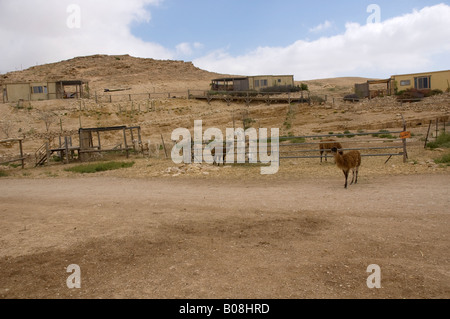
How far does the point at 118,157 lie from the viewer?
23.1m

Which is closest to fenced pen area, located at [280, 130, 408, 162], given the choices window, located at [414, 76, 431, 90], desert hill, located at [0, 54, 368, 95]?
window, located at [414, 76, 431, 90]

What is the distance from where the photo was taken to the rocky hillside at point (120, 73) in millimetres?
63562

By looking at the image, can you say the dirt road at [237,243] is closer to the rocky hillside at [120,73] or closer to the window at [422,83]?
the window at [422,83]

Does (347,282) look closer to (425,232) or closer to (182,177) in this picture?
(425,232)

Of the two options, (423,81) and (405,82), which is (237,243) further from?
(423,81)

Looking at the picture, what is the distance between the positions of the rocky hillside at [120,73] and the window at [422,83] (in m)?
33.5

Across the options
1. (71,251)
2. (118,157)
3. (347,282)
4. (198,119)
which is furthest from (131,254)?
(198,119)

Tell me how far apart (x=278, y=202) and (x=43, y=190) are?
27.4 feet

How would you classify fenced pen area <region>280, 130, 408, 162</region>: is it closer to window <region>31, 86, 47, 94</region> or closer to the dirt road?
the dirt road

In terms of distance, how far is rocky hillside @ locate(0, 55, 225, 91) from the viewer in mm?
63562

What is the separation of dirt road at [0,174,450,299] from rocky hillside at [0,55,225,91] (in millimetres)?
50333

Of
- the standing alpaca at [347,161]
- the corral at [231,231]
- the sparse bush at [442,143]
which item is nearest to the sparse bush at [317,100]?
the sparse bush at [442,143]

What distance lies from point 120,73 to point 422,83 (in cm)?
5182

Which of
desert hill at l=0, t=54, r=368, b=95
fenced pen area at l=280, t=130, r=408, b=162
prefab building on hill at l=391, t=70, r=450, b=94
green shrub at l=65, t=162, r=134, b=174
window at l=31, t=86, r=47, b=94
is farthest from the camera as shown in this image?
desert hill at l=0, t=54, r=368, b=95
